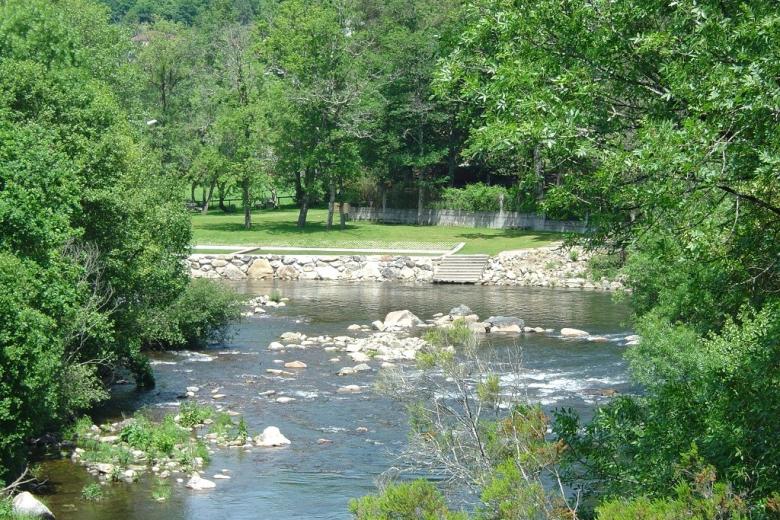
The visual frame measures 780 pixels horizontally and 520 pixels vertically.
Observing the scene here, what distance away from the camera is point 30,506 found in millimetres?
17406

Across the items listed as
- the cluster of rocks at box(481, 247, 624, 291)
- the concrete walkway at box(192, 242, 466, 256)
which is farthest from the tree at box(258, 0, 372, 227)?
the cluster of rocks at box(481, 247, 624, 291)

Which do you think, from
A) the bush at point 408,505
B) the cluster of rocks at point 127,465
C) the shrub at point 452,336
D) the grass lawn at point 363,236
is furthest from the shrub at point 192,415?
the grass lawn at point 363,236

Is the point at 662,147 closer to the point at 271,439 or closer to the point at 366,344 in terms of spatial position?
the point at 271,439

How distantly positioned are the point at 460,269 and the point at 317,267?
323 inches

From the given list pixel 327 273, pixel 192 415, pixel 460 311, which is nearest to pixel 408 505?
pixel 192 415

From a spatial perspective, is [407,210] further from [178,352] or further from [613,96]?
[613,96]

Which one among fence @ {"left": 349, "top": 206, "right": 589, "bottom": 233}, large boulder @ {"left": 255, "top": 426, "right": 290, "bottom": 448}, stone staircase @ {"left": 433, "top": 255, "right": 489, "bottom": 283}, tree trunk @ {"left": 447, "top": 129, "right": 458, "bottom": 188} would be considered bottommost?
large boulder @ {"left": 255, "top": 426, "right": 290, "bottom": 448}

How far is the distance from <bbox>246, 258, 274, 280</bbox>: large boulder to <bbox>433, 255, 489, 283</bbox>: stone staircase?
9.50m

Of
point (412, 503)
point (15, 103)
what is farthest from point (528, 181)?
point (15, 103)

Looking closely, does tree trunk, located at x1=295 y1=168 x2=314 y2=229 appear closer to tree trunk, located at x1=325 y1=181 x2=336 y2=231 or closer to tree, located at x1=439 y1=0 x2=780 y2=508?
tree trunk, located at x1=325 y1=181 x2=336 y2=231

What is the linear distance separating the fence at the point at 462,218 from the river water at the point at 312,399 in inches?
857

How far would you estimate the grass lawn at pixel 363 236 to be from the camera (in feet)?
205

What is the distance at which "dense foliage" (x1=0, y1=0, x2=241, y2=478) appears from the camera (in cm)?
1789

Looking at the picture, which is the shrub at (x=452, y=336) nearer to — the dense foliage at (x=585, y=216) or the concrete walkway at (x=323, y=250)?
the dense foliage at (x=585, y=216)
